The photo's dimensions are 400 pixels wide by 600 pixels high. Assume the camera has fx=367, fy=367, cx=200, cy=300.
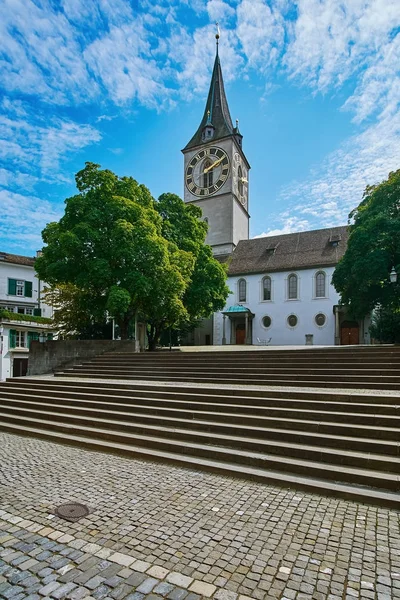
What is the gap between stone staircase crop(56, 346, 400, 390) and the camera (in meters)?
9.71

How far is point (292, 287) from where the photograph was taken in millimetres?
35281

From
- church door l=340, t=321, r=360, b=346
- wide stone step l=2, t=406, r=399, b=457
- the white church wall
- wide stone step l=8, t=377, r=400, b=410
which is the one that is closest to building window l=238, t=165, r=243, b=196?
the white church wall

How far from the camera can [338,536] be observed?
3803 mm

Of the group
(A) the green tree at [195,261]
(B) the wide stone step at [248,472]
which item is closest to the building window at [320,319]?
(A) the green tree at [195,261]

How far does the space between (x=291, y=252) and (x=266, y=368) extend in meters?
27.4

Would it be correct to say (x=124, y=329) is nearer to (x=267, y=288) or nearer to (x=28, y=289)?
(x=267, y=288)

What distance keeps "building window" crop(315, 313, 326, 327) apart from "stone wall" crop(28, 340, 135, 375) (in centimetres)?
2115

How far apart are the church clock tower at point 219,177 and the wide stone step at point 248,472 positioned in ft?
116

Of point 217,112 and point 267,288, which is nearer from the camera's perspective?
point 267,288

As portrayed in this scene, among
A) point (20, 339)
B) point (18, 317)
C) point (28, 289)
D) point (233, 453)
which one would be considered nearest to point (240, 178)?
point (28, 289)

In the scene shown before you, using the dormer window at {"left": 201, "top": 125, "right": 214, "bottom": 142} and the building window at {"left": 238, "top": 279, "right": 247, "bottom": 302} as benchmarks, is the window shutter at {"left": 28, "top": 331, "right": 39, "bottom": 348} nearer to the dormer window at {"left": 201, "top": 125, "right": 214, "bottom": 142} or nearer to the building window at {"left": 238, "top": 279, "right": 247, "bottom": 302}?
the building window at {"left": 238, "top": 279, "right": 247, "bottom": 302}

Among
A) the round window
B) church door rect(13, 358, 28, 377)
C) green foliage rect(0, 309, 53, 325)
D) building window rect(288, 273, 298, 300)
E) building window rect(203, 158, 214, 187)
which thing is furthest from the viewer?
building window rect(203, 158, 214, 187)

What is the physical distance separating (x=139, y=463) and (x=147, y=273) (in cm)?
1192

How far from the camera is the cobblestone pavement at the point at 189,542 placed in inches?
Answer: 121
